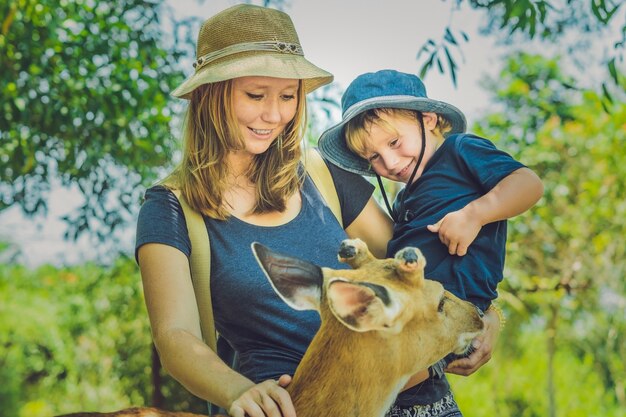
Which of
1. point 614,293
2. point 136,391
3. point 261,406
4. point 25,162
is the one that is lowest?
point 136,391

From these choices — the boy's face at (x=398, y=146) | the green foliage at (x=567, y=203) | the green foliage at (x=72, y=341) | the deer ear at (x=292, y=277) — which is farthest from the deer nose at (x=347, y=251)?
the green foliage at (x=567, y=203)

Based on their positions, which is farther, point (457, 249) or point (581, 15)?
point (581, 15)

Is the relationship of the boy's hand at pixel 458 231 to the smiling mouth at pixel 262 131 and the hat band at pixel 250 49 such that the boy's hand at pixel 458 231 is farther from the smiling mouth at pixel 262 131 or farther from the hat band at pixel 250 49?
the hat band at pixel 250 49

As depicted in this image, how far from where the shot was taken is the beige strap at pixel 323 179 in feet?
11.8

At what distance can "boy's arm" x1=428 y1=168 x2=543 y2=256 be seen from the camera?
126 inches

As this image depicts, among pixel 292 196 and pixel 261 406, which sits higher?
pixel 292 196

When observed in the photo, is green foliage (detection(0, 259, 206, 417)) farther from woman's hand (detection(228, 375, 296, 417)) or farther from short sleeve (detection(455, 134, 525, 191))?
woman's hand (detection(228, 375, 296, 417))

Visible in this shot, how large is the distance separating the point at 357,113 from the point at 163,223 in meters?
1.12

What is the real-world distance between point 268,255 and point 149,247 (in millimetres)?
625

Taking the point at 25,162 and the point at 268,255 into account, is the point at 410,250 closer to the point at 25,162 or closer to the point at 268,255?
the point at 268,255

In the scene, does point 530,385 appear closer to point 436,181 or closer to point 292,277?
point 436,181

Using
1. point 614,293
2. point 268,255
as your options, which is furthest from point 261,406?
point 614,293

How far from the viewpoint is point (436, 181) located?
3535mm

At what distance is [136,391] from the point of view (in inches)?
424
